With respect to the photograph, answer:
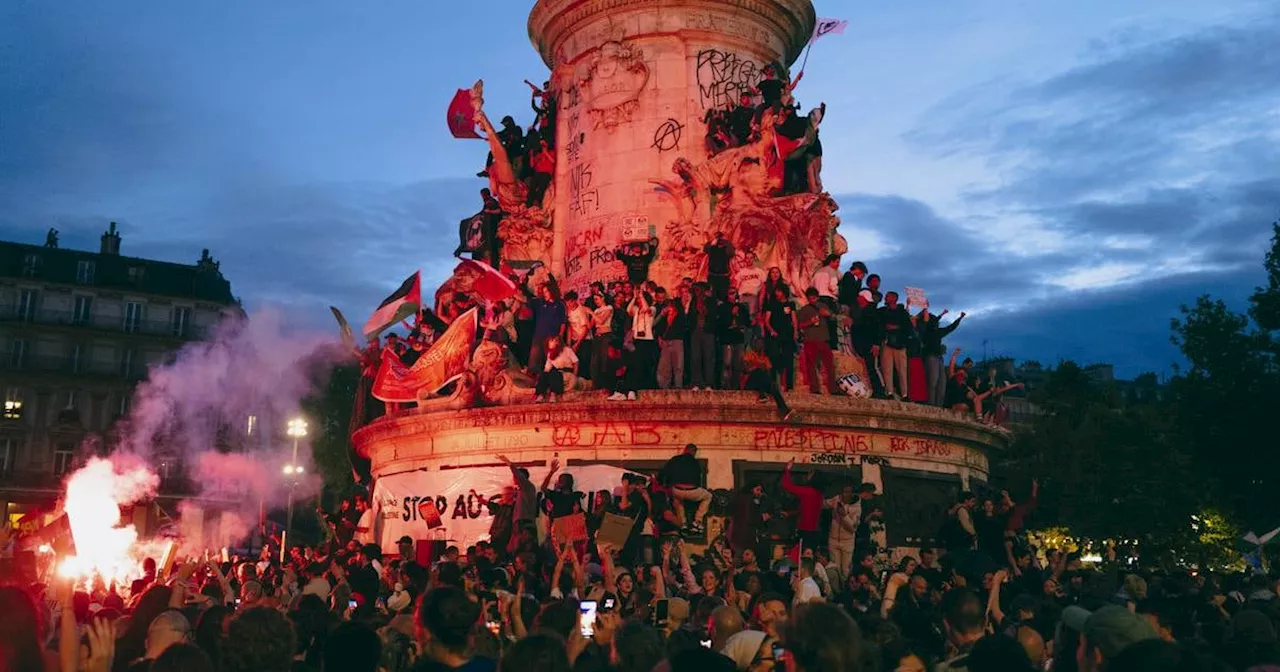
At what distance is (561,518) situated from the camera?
18.6 meters

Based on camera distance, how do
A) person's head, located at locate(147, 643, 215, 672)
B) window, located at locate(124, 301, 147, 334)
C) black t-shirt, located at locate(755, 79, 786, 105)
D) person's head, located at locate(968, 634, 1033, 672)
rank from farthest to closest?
window, located at locate(124, 301, 147, 334), black t-shirt, located at locate(755, 79, 786, 105), person's head, located at locate(968, 634, 1033, 672), person's head, located at locate(147, 643, 215, 672)

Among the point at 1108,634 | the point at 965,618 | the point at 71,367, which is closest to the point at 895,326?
the point at 965,618

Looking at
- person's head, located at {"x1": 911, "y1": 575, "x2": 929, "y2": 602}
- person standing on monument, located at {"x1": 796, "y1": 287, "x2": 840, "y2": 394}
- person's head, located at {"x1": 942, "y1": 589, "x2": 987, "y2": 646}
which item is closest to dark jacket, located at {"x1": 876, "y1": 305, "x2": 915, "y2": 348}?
person standing on monument, located at {"x1": 796, "y1": 287, "x2": 840, "y2": 394}

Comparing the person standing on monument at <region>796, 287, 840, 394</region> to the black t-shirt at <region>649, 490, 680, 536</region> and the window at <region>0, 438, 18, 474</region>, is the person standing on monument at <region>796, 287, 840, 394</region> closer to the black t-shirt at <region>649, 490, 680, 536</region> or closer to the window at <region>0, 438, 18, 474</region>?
the black t-shirt at <region>649, 490, 680, 536</region>

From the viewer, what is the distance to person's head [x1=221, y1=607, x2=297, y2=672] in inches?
204

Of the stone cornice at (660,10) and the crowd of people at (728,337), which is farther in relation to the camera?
the stone cornice at (660,10)

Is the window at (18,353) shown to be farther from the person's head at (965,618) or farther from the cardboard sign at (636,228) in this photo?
the person's head at (965,618)

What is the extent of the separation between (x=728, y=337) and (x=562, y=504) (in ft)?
15.1

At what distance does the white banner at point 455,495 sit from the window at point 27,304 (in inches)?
1974

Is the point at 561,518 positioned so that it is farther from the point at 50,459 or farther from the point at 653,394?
the point at 50,459

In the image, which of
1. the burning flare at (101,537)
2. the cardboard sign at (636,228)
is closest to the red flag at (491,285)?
the cardboard sign at (636,228)

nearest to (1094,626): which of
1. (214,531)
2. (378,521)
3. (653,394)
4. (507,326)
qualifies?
(653,394)

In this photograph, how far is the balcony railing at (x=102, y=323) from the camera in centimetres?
6506

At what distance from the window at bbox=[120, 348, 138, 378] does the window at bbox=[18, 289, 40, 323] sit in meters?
5.10
